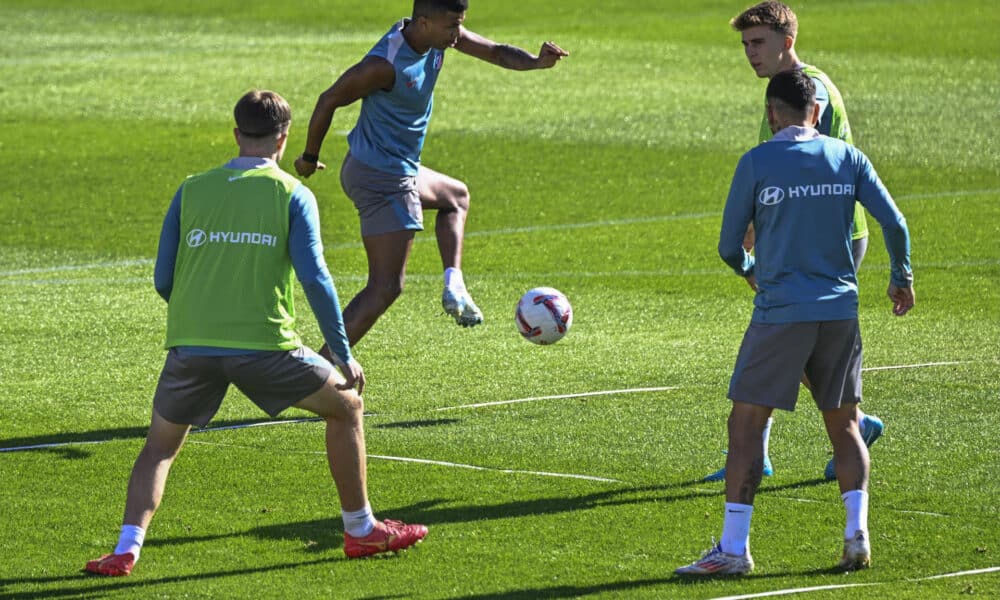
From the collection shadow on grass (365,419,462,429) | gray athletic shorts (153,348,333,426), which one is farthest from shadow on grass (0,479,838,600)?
shadow on grass (365,419,462,429)

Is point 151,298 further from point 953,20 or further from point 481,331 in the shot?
point 953,20

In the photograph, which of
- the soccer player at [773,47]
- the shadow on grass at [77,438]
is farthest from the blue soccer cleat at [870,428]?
the shadow on grass at [77,438]

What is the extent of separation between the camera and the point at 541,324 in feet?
35.3

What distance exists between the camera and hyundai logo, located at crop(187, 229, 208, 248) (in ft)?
23.0

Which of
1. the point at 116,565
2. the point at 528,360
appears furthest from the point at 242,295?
the point at 528,360

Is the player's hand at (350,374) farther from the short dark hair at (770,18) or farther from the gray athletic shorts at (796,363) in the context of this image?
the short dark hair at (770,18)

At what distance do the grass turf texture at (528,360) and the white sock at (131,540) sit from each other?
15 cm

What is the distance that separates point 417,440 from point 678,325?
418cm

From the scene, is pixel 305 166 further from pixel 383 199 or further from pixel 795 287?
pixel 795 287

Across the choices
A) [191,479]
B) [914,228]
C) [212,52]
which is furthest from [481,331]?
[212,52]

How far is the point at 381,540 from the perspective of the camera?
24.5ft

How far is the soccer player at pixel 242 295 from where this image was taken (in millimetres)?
6988

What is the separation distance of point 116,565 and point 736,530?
249cm

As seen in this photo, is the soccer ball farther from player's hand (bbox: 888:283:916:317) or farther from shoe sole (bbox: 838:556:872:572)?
shoe sole (bbox: 838:556:872:572)
